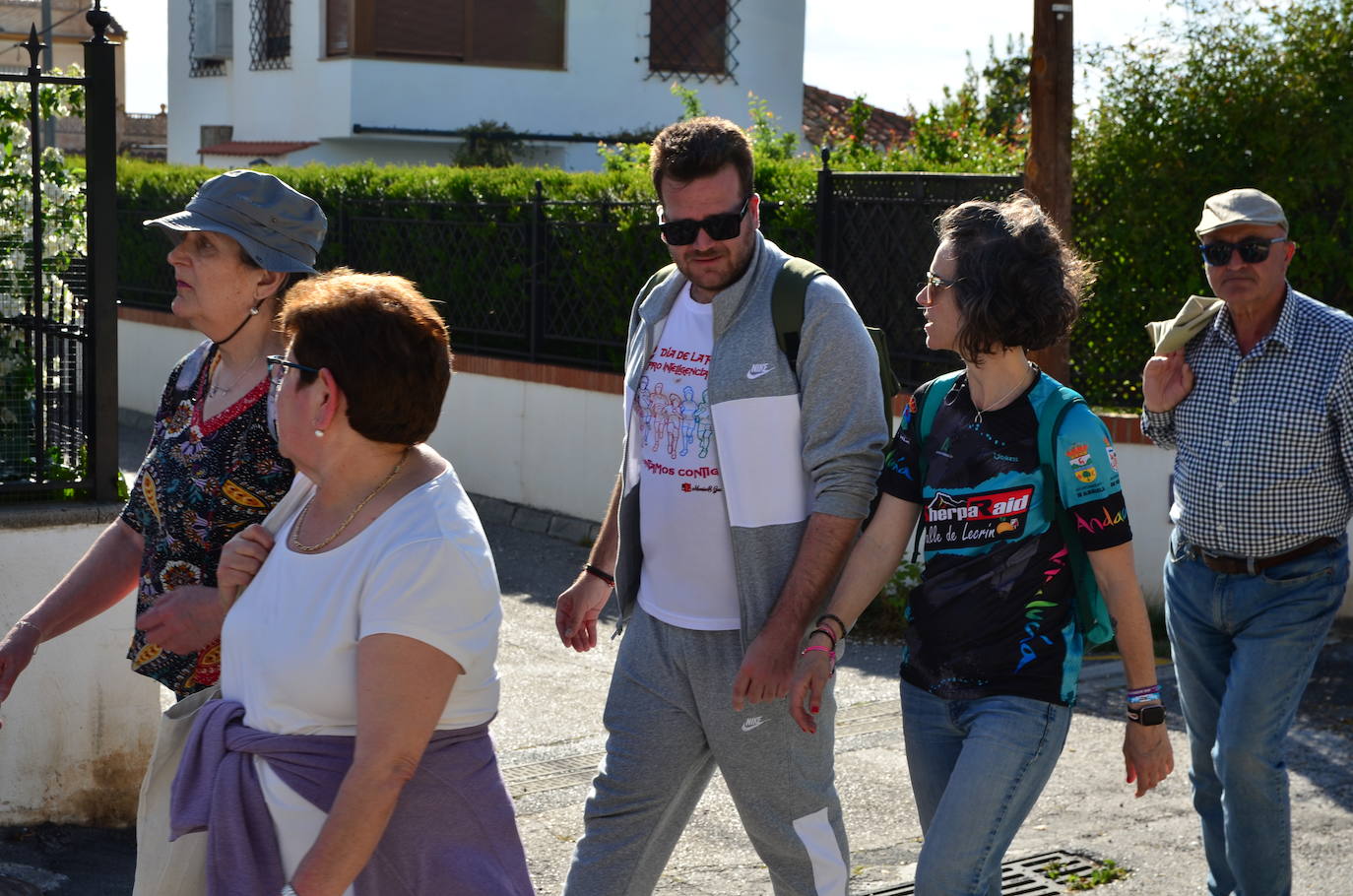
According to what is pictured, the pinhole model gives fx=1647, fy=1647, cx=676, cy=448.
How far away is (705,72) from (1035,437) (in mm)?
21147

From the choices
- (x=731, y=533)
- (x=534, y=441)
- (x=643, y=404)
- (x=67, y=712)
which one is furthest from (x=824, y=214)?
(x=731, y=533)

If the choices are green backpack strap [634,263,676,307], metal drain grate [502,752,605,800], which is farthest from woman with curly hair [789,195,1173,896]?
metal drain grate [502,752,605,800]

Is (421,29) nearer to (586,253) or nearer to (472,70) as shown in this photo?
(472,70)

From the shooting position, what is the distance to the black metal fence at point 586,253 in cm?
909

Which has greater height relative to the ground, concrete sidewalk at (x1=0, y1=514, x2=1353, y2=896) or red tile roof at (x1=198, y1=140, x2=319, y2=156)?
red tile roof at (x1=198, y1=140, x2=319, y2=156)

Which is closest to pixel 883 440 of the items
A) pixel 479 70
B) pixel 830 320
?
pixel 830 320

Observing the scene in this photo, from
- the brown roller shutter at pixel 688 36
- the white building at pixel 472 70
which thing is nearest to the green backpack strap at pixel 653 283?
the white building at pixel 472 70

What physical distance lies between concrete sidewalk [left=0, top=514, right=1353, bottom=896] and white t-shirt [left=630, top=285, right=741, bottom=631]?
1.64 meters

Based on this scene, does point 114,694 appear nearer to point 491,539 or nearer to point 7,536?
point 7,536

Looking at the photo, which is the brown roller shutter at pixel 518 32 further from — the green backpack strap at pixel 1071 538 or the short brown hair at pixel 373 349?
the short brown hair at pixel 373 349

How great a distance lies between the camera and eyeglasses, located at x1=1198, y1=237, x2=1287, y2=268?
Answer: 4.45 m

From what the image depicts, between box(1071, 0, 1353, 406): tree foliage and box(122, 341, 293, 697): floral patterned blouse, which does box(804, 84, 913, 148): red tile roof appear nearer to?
box(1071, 0, 1353, 406): tree foliage

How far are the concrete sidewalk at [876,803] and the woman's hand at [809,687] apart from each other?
5.70 feet

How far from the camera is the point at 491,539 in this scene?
1108 cm
